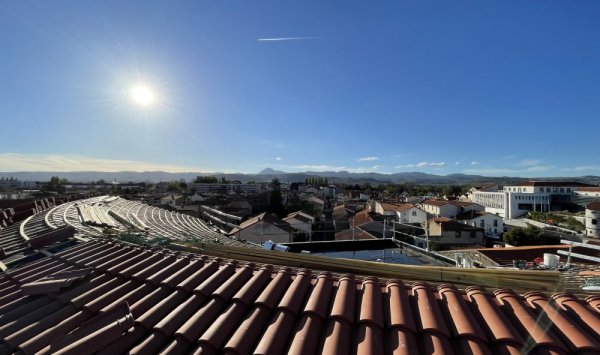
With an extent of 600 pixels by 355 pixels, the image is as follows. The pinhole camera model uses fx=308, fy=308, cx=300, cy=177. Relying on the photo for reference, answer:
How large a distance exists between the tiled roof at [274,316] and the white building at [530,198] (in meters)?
56.9

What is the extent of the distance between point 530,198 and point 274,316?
61.1 m

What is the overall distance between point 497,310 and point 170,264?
2770 millimetres

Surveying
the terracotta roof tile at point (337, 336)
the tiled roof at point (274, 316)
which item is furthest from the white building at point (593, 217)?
the terracotta roof tile at point (337, 336)

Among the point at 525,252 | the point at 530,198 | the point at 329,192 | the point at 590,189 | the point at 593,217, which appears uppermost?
the point at 590,189

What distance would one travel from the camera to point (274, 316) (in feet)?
6.72

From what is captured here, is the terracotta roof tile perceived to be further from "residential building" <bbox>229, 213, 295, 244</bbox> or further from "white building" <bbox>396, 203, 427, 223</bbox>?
"white building" <bbox>396, 203, 427, 223</bbox>

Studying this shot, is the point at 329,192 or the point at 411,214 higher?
the point at 329,192

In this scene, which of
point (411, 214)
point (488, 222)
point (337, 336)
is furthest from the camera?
point (411, 214)

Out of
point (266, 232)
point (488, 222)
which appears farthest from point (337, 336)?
point (488, 222)

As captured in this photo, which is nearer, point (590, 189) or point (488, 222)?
point (488, 222)

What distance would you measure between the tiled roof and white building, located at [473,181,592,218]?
56914mm

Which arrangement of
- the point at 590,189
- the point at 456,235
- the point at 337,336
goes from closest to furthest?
the point at 337,336 → the point at 456,235 → the point at 590,189

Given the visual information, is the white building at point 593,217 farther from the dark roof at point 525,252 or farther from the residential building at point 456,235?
the dark roof at point 525,252

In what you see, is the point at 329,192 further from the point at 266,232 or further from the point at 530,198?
the point at 266,232
